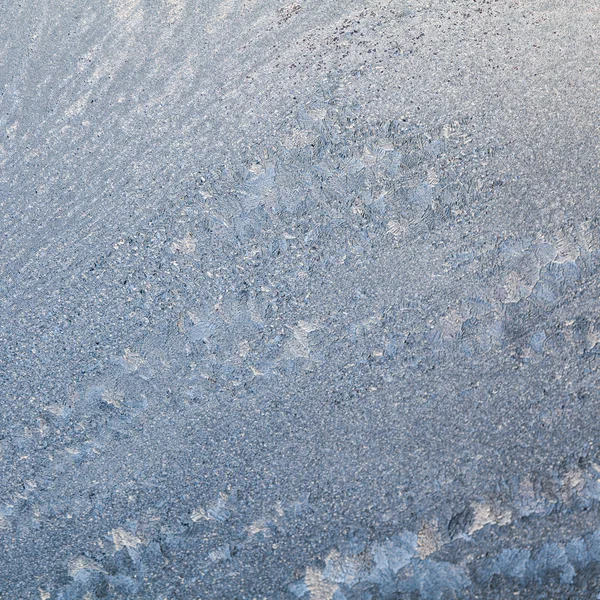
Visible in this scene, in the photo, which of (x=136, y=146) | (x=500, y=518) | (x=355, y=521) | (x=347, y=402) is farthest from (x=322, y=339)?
(x=136, y=146)

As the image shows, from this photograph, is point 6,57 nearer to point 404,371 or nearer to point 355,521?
point 404,371

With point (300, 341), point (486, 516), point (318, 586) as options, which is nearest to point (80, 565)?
point (318, 586)

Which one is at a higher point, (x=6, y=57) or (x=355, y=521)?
(x=6, y=57)

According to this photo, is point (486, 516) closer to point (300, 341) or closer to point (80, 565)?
point (300, 341)

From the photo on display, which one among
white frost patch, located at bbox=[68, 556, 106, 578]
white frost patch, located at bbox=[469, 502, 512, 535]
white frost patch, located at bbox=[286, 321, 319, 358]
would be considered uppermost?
white frost patch, located at bbox=[286, 321, 319, 358]

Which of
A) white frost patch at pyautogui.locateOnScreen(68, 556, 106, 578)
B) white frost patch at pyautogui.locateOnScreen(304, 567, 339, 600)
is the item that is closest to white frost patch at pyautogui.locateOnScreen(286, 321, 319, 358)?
white frost patch at pyautogui.locateOnScreen(304, 567, 339, 600)

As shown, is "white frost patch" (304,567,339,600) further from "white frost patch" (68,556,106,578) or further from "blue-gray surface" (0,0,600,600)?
"white frost patch" (68,556,106,578)

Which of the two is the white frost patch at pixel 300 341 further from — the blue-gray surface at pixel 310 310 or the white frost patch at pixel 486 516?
the white frost patch at pixel 486 516

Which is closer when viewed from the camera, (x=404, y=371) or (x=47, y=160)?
(x=404, y=371)

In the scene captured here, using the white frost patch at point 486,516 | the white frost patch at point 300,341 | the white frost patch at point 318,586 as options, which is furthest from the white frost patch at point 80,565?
the white frost patch at point 486,516
